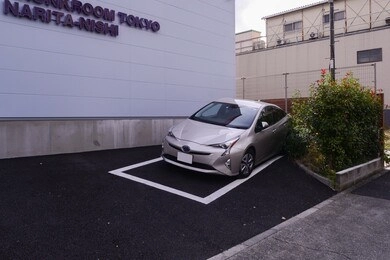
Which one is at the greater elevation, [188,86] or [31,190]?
[188,86]

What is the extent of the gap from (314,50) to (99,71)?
1489 centimetres

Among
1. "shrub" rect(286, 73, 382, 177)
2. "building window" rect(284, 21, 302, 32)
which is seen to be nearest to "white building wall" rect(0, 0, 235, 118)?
"shrub" rect(286, 73, 382, 177)

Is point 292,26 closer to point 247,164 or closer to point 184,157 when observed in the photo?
point 247,164

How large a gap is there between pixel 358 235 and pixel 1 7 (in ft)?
25.1

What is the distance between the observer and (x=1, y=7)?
7441mm

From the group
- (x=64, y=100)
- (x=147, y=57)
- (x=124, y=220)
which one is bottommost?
(x=124, y=220)

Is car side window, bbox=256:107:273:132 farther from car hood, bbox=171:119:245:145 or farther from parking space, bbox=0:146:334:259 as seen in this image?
parking space, bbox=0:146:334:259

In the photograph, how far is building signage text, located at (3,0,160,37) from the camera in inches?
305

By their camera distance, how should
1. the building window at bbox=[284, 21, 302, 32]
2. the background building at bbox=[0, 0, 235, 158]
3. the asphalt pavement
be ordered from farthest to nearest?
the building window at bbox=[284, 21, 302, 32]
the background building at bbox=[0, 0, 235, 158]
the asphalt pavement

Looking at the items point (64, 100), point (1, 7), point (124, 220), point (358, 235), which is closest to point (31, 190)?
point (124, 220)

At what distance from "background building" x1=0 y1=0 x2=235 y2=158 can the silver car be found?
2.59m

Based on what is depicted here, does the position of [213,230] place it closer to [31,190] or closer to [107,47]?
[31,190]

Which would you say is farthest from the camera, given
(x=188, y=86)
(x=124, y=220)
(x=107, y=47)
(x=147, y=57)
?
(x=188, y=86)

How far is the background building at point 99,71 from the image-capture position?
771 cm
